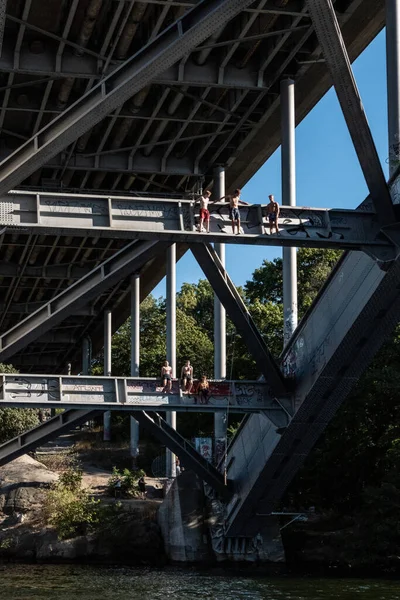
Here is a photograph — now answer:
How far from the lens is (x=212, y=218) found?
2236 cm

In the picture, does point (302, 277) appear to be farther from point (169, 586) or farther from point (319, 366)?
point (169, 586)

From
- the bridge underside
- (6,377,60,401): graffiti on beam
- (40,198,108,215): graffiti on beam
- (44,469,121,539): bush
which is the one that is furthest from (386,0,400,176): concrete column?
(44,469,121,539): bush

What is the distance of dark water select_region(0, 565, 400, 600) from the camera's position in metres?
24.9

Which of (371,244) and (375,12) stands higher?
(375,12)

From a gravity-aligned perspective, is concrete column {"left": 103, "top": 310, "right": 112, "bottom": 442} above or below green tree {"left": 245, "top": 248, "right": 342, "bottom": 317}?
below

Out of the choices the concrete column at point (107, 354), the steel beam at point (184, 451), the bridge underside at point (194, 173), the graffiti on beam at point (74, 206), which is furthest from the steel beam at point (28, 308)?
the graffiti on beam at point (74, 206)

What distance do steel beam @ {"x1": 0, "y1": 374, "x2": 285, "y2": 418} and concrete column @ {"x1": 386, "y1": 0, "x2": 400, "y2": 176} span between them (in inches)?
359

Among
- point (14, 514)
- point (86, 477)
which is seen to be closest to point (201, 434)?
point (86, 477)

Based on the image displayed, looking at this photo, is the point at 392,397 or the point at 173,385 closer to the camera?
the point at 173,385

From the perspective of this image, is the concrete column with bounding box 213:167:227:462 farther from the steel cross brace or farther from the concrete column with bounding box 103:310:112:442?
the concrete column with bounding box 103:310:112:442

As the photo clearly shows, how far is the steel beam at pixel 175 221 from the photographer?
20.7 m

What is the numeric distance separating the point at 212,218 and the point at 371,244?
3.34 meters

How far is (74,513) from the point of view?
37188 mm

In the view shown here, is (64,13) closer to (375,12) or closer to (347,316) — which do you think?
(375,12)
